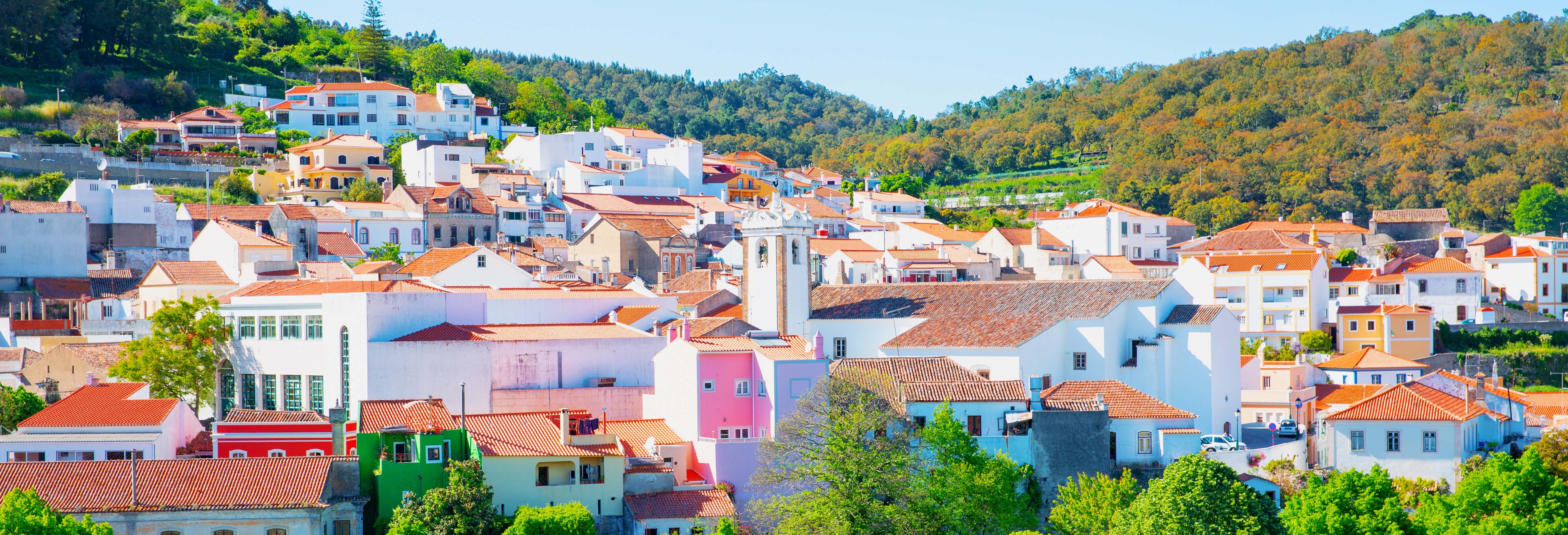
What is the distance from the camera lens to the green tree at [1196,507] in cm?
3003

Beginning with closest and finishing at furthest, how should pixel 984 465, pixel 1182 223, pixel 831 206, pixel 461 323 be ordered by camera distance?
pixel 984 465, pixel 461 323, pixel 1182 223, pixel 831 206

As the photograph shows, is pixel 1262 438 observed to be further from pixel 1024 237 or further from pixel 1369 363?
pixel 1024 237

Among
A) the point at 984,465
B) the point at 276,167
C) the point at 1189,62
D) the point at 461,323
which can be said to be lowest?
the point at 984,465

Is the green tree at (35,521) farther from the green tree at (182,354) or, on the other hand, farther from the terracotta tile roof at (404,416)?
the green tree at (182,354)

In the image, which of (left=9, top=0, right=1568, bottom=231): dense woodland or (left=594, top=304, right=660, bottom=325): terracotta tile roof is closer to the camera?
(left=594, top=304, right=660, bottom=325): terracotta tile roof

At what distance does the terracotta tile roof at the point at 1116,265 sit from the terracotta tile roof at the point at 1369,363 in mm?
10897

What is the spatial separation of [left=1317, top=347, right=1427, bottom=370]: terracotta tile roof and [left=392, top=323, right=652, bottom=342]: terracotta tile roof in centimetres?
2429

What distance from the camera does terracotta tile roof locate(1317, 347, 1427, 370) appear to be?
1977 inches

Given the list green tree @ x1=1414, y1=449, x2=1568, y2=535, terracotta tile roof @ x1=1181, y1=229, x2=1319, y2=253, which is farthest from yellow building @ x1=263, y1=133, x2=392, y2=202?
green tree @ x1=1414, y1=449, x2=1568, y2=535

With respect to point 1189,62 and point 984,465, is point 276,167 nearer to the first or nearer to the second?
point 984,465

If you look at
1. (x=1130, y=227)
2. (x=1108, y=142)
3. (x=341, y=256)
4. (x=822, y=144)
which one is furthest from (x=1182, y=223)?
(x=822, y=144)

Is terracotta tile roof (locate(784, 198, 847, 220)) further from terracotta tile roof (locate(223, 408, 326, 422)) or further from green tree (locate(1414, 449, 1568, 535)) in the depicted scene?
green tree (locate(1414, 449, 1568, 535))

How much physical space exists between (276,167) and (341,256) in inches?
689

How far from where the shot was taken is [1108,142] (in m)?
109
